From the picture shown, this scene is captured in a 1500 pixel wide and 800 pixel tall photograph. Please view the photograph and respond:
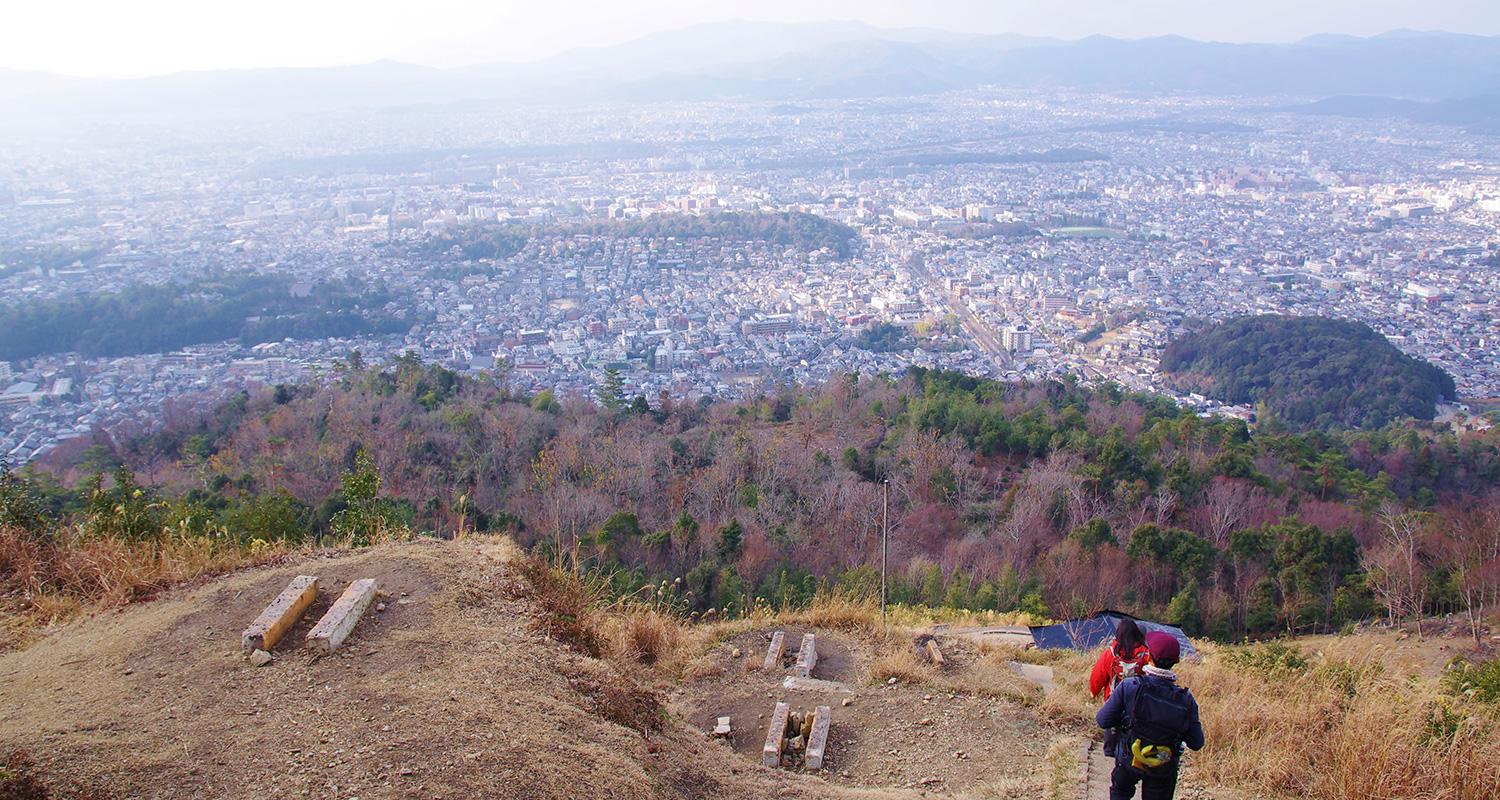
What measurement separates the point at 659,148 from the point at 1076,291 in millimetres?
43288

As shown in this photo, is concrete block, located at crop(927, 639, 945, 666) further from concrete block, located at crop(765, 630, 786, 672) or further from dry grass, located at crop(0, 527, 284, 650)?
dry grass, located at crop(0, 527, 284, 650)

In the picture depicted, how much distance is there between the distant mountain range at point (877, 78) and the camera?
83.5 metres

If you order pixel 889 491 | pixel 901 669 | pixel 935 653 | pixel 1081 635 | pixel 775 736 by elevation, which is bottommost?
pixel 889 491

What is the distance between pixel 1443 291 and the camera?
3078 centimetres

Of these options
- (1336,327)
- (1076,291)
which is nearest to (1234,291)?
(1076,291)

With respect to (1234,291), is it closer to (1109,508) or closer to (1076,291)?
(1076,291)

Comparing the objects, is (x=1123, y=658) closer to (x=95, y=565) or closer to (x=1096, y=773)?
(x=1096, y=773)

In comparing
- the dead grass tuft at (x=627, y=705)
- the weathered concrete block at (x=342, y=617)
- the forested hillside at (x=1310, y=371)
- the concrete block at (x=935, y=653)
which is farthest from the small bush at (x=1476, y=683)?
the forested hillside at (x=1310, y=371)

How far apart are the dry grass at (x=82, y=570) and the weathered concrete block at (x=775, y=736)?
2974 millimetres

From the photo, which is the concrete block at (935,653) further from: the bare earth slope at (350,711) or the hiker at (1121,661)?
the hiker at (1121,661)

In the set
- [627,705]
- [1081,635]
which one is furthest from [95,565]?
[1081,635]

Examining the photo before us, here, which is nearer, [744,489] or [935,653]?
[935,653]

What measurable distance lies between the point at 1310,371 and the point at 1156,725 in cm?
2376

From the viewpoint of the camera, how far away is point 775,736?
13.3ft
